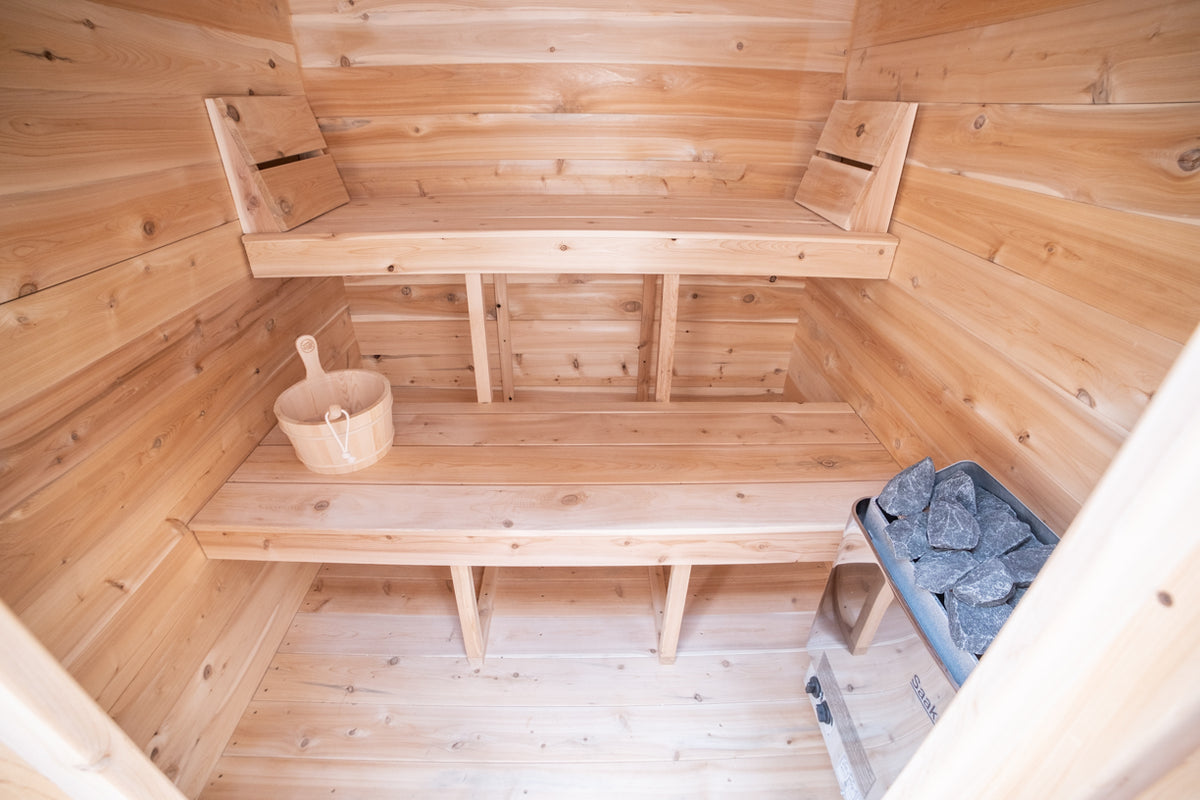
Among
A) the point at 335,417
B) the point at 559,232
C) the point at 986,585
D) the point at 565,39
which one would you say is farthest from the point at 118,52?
the point at 986,585

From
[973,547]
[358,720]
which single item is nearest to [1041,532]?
[973,547]

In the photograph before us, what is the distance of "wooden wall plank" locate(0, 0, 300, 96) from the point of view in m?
0.89

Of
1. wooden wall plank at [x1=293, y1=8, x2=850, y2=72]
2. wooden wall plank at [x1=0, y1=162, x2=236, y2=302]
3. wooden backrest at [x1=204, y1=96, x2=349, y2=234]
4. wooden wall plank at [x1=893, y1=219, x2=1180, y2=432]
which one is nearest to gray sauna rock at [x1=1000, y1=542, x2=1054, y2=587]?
wooden wall plank at [x1=893, y1=219, x2=1180, y2=432]

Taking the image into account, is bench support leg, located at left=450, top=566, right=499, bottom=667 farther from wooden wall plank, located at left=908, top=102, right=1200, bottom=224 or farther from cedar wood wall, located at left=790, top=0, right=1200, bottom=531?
wooden wall plank, located at left=908, top=102, right=1200, bottom=224

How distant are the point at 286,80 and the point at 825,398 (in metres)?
2.00

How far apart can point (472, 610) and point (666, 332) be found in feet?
3.36

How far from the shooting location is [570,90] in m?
1.73

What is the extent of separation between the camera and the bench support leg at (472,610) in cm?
150

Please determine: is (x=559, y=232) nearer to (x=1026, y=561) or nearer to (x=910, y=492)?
(x=910, y=492)

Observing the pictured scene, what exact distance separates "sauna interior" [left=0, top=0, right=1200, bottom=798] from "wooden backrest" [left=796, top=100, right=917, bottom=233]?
0.05 meters

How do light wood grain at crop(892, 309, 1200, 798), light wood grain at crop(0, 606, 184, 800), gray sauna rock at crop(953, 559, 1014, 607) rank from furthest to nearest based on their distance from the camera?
gray sauna rock at crop(953, 559, 1014, 607)
light wood grain at crop(0, 606, 184, 800)
light wood grain at crop(892, 309, 1200, 798)

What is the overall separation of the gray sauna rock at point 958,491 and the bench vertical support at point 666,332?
0.90 m

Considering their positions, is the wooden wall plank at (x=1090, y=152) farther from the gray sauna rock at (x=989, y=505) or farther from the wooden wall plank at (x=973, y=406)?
the gray sauna rock at (x=989, y=505)

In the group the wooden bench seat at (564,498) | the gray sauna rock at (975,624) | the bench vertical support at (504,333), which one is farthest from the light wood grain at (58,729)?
the bench vertical support at (504,333)
